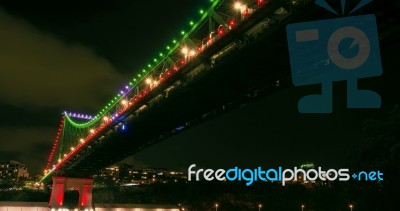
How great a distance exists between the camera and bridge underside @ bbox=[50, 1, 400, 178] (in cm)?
2398

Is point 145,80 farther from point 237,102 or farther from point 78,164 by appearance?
point 78,164

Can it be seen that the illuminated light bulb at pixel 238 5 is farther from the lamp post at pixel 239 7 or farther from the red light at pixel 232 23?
the red light at pixel 232 23

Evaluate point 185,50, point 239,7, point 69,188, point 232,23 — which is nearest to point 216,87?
point 185,50

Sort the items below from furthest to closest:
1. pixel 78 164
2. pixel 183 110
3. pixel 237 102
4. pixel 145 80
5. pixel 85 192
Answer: pixel 85 192 → pixel 78 164 → pixel 145 80 → pixel 183 110 → pixel 237 102

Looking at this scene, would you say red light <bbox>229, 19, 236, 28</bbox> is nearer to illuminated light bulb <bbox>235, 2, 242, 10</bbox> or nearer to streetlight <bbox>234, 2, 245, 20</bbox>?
streetlight <bbox>234, 2, 245, 20</bbox>

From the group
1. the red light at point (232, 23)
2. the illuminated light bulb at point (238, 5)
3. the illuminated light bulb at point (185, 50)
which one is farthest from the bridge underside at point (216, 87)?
the illuminated light bulb at point (185, 50)

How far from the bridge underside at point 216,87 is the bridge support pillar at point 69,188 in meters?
21.4

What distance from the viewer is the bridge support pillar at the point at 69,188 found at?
73.9 meters

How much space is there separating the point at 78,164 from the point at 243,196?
93.8 feet

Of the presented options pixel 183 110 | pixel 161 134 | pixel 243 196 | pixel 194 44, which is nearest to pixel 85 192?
pixel 243 196

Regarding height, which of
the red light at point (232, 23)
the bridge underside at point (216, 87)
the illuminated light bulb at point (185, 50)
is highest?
the illuminated light bulb at point (185, 50)

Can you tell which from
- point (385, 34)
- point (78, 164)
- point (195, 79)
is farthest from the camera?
point (78, 164)

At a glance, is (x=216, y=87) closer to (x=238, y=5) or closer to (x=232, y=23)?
(x=232, y=23)

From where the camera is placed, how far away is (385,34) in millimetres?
21312
